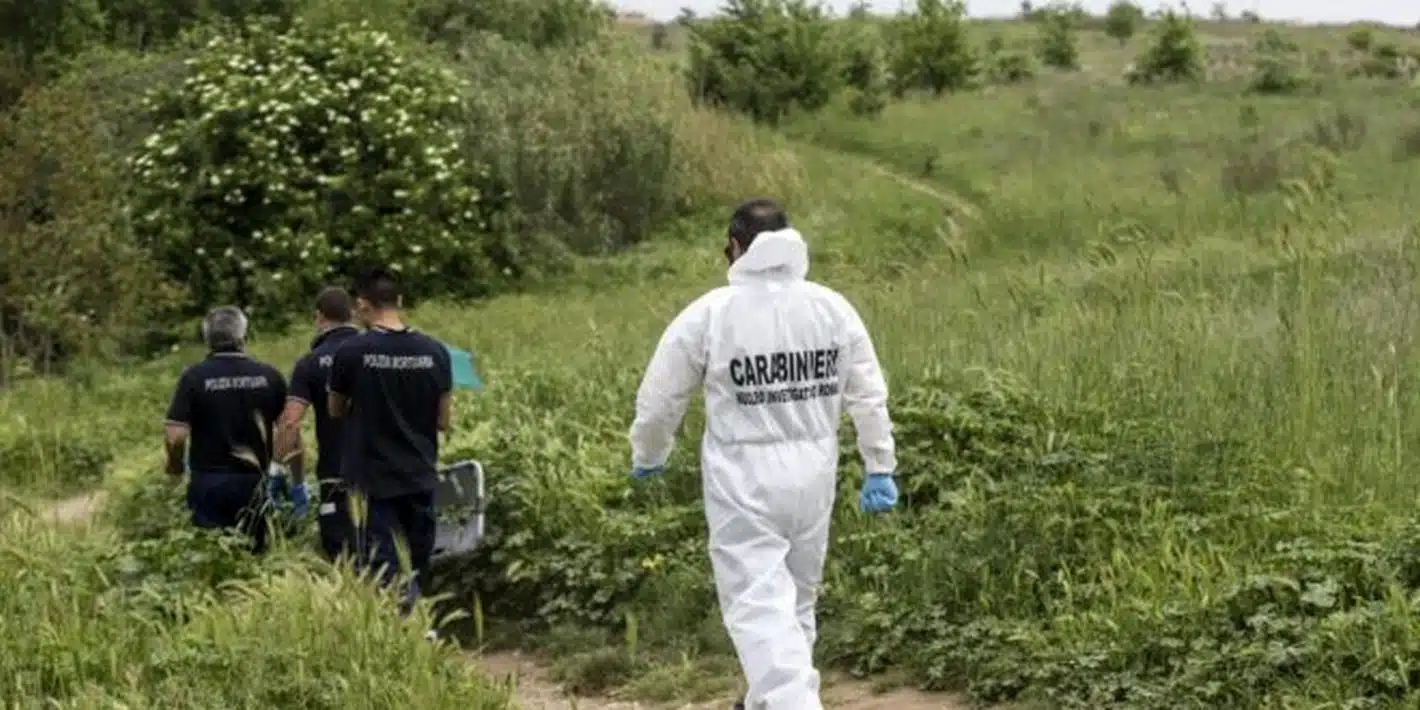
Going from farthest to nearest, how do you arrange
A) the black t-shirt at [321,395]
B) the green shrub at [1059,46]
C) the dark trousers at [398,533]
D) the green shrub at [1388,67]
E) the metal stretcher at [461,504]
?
the green shrub at [1059,46]
the green shrub at [1388,67]
the metal stretcher at [461,504]
the black t-shirt at [321,395]
the dark trousers at [398,533]

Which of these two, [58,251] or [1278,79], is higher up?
[1278,79]

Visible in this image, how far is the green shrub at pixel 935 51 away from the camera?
51.7 metres

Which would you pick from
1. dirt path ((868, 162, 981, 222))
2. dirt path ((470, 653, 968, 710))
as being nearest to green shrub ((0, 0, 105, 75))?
dirt path ((868, 162, 981, 222))

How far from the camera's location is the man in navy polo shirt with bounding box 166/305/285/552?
8891mm

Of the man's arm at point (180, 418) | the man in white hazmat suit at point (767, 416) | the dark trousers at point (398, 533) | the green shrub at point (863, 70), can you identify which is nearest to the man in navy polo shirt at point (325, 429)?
the dark trousers at point (398, 533)

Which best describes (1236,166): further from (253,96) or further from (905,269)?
(253,96)

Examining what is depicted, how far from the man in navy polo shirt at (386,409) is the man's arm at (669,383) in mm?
1813

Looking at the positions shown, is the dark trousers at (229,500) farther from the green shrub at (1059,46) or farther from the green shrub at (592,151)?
the green shrub at (1059,46)

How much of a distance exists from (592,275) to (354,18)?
603 cm

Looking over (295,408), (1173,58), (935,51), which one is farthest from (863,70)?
(295,408)

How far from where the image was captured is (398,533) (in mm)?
8164

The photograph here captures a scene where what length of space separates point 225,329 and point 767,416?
369 cm

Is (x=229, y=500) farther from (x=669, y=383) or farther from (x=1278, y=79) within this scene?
(x=1278, y=79)

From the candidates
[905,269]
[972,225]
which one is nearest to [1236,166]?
[972,225]
